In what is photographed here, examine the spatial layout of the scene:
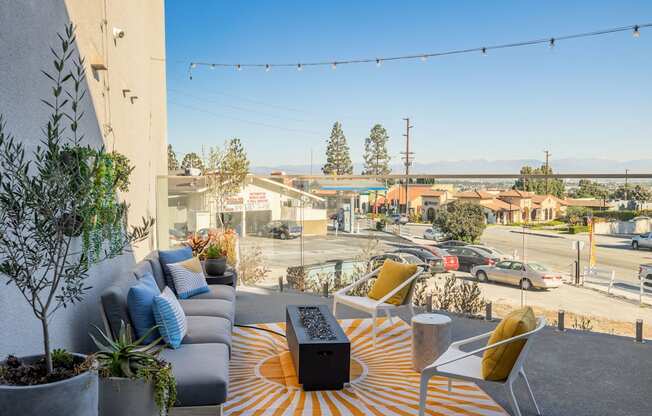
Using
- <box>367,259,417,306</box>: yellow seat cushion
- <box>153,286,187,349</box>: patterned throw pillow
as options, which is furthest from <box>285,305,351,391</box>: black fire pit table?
<box>367,259,417,306</box>: yellow seat cushion

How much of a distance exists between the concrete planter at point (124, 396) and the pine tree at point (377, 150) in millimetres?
23867

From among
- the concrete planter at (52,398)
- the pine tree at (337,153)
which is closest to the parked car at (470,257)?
the concrete planter at (52,398)

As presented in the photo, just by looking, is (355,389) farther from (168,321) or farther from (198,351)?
(168,321)

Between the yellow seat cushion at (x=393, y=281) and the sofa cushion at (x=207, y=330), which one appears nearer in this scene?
the sofa cushion at (x=207, y=330)

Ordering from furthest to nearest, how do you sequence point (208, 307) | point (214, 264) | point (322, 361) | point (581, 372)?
1. point (214, 264)
2. point (208, 307)
3. point (581, 372)
4. point (322, 361)

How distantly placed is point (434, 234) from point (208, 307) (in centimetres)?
309

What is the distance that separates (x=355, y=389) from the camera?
12.6ft

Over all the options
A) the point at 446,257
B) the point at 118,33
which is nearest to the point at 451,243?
the point at 446,257

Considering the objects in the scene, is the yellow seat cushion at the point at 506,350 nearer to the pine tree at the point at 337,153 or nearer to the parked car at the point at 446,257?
the parked car at the point at 446,257

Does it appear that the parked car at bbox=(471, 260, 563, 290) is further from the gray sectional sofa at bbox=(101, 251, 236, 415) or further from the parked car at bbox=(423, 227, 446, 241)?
the gray sectional sofa at bbox=(101, 251, 236, 415)

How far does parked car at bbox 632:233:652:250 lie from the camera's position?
549cm

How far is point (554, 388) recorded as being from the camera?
3828 mm

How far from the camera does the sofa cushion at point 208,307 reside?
177 inches

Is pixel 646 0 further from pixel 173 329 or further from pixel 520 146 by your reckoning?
pixel 173 329
